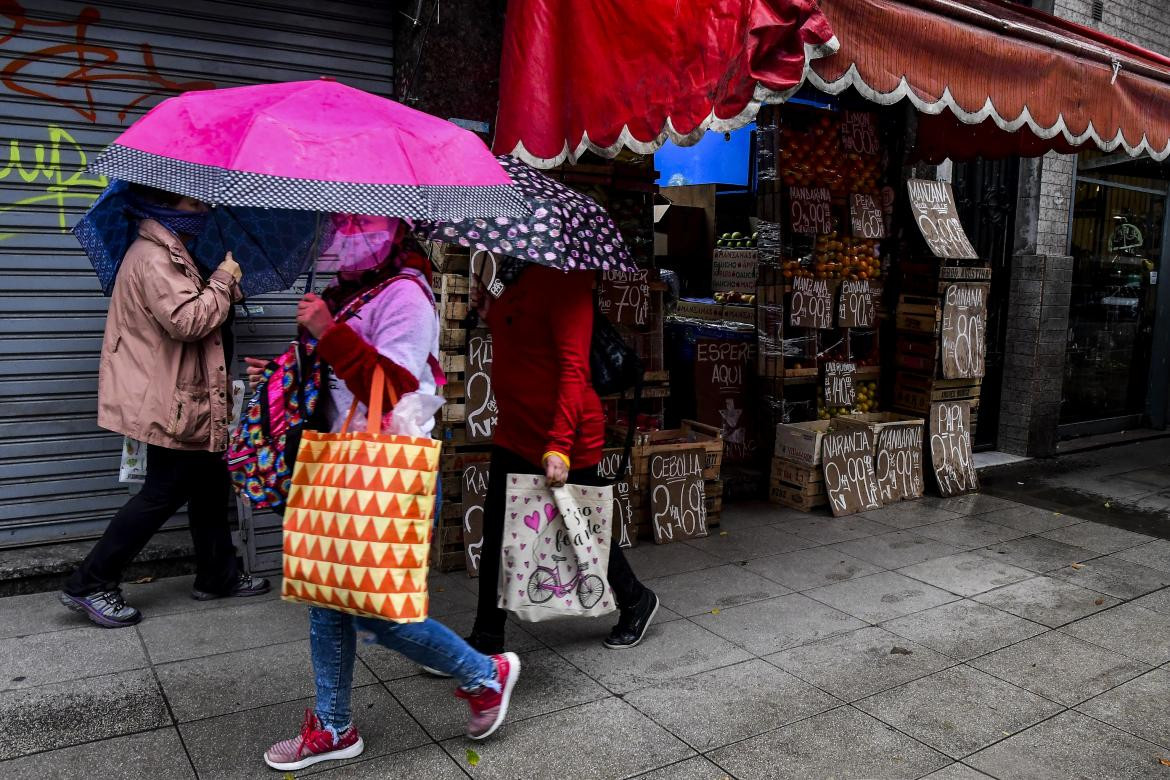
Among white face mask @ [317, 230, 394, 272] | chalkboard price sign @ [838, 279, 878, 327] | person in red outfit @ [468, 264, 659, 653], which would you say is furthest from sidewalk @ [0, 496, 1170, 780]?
chalkboard price sign @ [838, 279, 878, 327]

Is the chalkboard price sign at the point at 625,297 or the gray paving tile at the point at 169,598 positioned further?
the chalkboard price sign at the point at 625,297

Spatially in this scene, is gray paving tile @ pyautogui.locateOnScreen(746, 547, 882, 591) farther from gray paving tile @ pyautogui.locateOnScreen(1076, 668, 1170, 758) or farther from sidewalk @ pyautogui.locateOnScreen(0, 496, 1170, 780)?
gray paving tile @ pyautogui.locateOnScreen(1076, 668, 1170, 758)

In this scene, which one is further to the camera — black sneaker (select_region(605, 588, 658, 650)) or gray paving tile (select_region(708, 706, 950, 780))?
black sneaker (select_region(605, 588, 658, 650))

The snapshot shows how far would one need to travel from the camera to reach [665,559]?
5.61 m

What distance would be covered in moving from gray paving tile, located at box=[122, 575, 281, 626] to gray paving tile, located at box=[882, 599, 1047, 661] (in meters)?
3.24

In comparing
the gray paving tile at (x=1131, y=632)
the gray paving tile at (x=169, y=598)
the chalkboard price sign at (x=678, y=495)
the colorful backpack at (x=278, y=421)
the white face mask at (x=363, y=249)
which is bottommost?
the gray paving tile at (x=1131, y=632)

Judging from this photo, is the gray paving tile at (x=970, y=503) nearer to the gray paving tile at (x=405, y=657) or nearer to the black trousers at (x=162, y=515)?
the gray paving tile at (x=405, y=657)

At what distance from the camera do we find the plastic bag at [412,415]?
2932 millimetres

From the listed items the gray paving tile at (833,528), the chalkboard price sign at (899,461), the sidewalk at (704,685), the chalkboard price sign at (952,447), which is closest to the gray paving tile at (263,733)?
the sidewalk at (704,685)

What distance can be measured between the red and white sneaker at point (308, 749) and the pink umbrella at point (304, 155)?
1.80 meters

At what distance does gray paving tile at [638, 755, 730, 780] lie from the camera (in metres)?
3.25

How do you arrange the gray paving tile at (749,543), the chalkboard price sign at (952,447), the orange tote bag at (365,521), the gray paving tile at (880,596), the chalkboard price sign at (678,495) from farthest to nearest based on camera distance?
the chalkboard price sign at (952,447) < the chalkboard price sign at (678,495) < the gray paving tile at (749,543) < the gray paving tile at (880,596) < the orange tote bag at (365,521)

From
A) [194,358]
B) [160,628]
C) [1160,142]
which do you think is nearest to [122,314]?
[194,358]

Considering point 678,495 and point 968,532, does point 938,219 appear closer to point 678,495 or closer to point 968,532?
point 968,532
